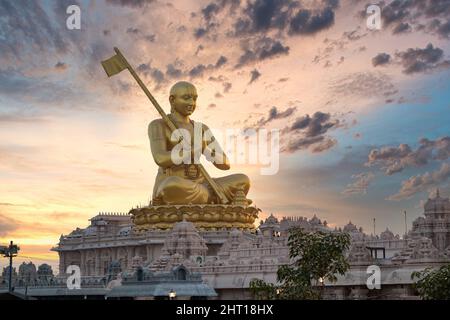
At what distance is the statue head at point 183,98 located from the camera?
1609 inches

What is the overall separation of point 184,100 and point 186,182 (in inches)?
153

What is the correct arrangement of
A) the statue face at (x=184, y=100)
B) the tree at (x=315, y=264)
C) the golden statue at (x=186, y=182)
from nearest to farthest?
the tree at (x=315, y=264)
the golden statue at (x=186, y=182)
the statue face at (x=184, y=100)

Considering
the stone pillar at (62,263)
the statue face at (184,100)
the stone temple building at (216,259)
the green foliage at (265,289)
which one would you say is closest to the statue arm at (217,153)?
the statue face at (184,100)

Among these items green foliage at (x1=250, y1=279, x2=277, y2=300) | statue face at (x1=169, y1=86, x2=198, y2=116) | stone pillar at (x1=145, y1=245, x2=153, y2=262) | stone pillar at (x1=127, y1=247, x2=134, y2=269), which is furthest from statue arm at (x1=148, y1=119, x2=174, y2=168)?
green foliage at (x1=250, y1=279, x2=277, y2=300)

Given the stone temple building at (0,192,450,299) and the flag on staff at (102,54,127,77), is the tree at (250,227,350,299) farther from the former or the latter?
the flag on staff at (102,54,127,77)

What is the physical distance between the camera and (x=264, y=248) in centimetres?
3206

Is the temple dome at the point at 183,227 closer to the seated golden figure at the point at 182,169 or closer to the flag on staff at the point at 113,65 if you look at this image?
the seated golden figure at the point at 182,169

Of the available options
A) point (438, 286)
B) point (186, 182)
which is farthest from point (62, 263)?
point (438, 286)

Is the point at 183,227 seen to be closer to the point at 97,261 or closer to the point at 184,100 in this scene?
the point at 184,100

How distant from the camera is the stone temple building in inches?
1022

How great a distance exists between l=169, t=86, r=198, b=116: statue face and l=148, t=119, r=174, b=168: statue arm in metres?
1.08

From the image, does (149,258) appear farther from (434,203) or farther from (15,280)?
(434,203)
